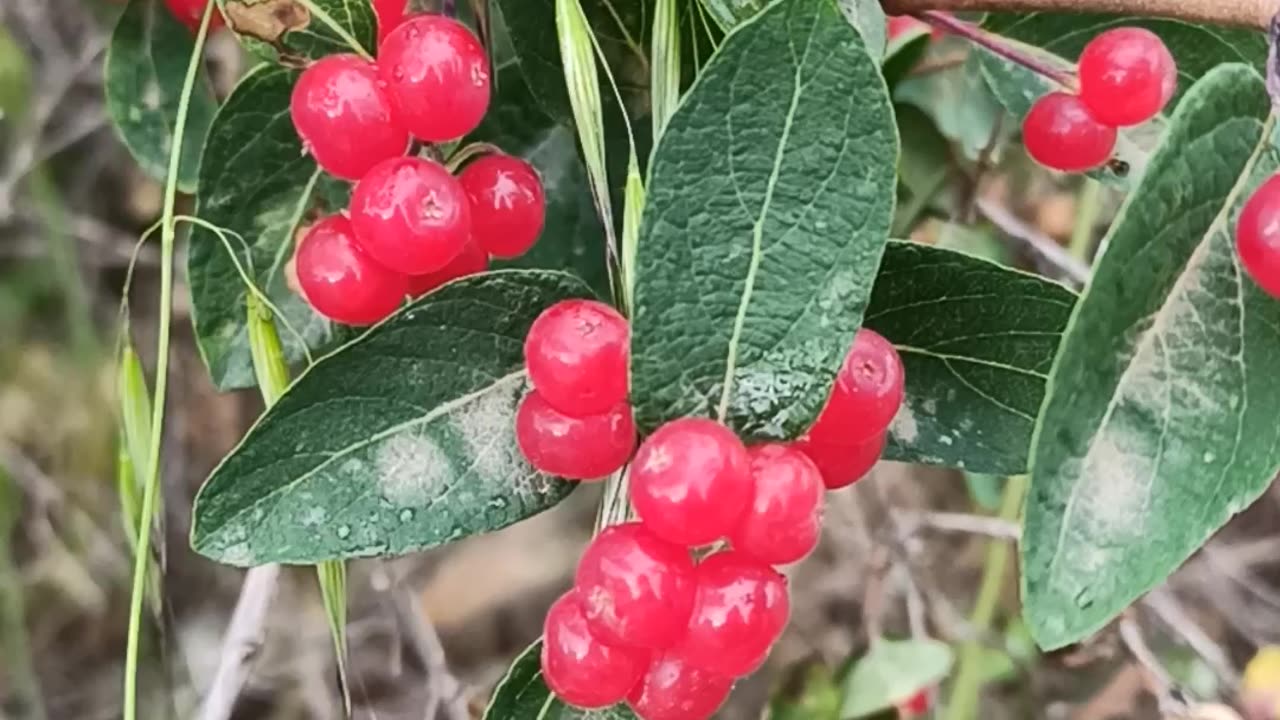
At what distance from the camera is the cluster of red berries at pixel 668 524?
0.37 metres

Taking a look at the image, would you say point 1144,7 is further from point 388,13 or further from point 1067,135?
point 388,13

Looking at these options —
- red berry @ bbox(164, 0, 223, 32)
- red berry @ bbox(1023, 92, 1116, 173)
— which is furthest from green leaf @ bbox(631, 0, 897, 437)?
red berry @ bbox(164, 0, 223, 32)

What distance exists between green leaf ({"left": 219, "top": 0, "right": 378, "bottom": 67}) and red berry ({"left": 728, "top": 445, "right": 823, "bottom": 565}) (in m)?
0.23

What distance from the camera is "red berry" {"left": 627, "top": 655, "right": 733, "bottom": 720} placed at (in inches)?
15.5

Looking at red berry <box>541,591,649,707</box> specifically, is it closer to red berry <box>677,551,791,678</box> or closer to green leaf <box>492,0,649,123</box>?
red berry <box>677,551,791,678</box>

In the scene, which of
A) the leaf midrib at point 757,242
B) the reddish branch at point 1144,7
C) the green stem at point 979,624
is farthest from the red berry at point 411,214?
the green stem at point 979,624

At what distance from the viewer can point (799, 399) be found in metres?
0.39

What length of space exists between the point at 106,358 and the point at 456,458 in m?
0.88

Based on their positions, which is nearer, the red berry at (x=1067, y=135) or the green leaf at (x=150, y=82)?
the red berry at (x=1067, y=135)

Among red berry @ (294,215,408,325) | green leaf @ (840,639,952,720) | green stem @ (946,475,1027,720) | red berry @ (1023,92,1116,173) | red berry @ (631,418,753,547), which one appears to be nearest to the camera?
red berry @ (631,418,753,547)

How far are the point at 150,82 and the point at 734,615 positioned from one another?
49cm

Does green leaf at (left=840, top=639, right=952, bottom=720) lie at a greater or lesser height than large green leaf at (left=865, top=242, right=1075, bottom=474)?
lesser

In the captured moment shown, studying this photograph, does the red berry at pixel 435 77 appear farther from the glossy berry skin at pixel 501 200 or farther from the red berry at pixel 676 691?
the red berry at pixel 676 691

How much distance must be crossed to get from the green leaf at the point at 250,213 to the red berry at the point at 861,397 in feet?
0.86
